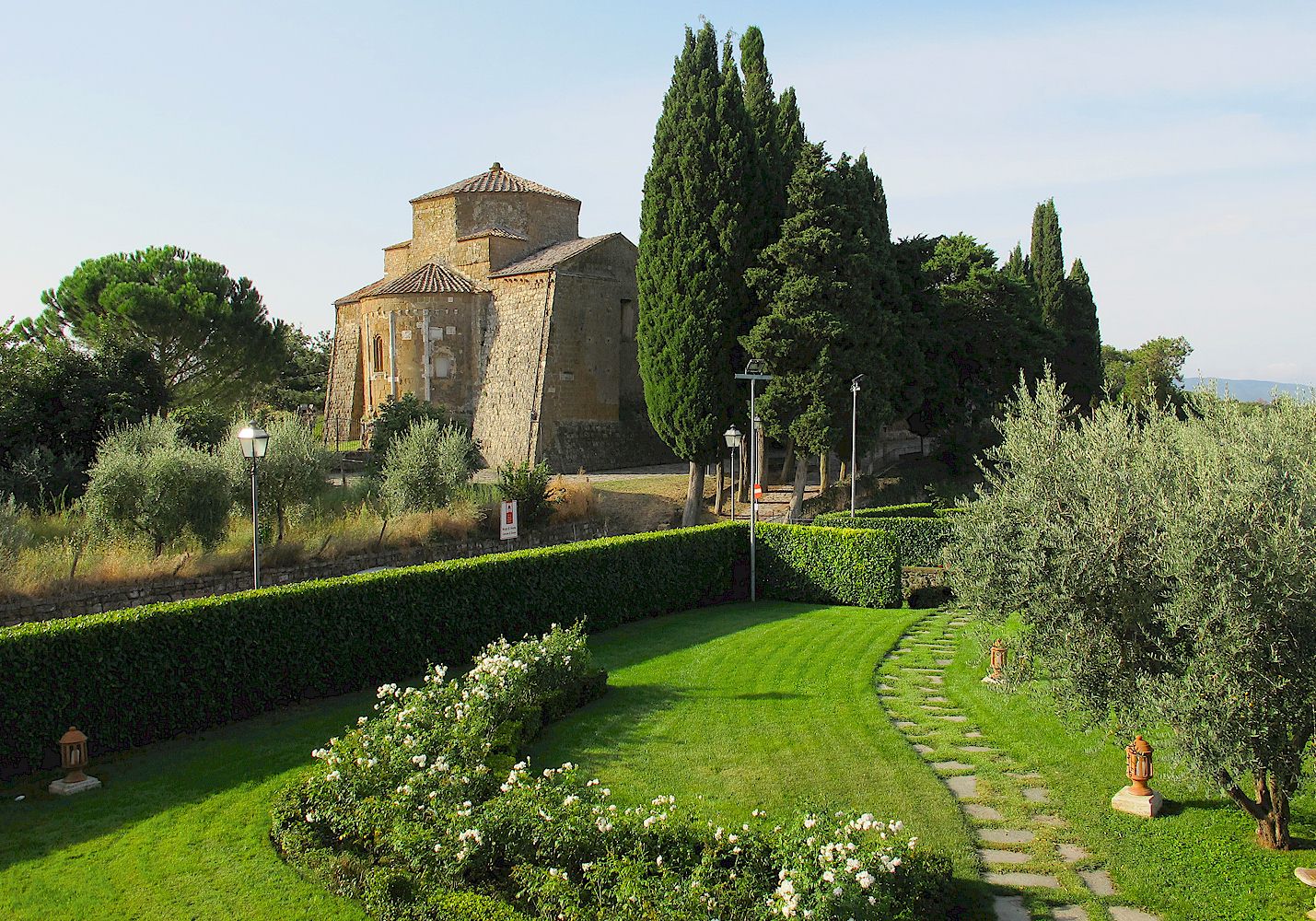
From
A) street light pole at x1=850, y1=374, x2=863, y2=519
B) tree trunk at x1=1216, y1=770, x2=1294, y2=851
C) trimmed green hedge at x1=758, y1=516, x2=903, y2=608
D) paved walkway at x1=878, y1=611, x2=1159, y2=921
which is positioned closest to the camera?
paved walkway at x1=878, y1=611, x2=1159, y2=921

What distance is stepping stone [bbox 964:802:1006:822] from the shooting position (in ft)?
26.6

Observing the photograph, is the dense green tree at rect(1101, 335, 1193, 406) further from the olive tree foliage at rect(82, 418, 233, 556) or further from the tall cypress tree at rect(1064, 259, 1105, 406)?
Result: the olive tree foliage at rect(82, 418, 233, 556)

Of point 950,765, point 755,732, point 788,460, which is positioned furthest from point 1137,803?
point 788,460

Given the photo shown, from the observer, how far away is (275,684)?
38.8ft

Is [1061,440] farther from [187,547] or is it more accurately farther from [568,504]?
[568,504]

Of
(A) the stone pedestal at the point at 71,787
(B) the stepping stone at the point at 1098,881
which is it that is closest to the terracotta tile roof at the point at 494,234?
(A) the stone pedestal at the point at 71,787

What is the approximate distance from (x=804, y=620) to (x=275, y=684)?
941 centimetres

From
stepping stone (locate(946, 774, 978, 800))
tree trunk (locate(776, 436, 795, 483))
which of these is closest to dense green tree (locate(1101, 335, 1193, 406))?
tree trunk (locate(776, 436, 795, 483))

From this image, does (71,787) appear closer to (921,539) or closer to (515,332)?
(921,539)

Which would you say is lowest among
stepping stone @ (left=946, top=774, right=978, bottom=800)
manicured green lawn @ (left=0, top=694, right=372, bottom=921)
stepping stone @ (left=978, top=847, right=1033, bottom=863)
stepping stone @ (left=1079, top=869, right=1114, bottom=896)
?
manicured green lawn @ (left=0, top=694, right=372, bottom=921)

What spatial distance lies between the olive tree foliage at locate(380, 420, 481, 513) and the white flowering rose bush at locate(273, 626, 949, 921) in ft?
49.4

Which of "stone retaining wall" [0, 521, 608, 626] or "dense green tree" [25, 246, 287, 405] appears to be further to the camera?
"dense green tree" [25, 246, 287, 405]

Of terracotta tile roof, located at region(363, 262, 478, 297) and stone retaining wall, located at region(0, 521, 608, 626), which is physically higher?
terracotta tile roof, located at region(363, 262, 478, 297)

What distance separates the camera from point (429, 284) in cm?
3619
